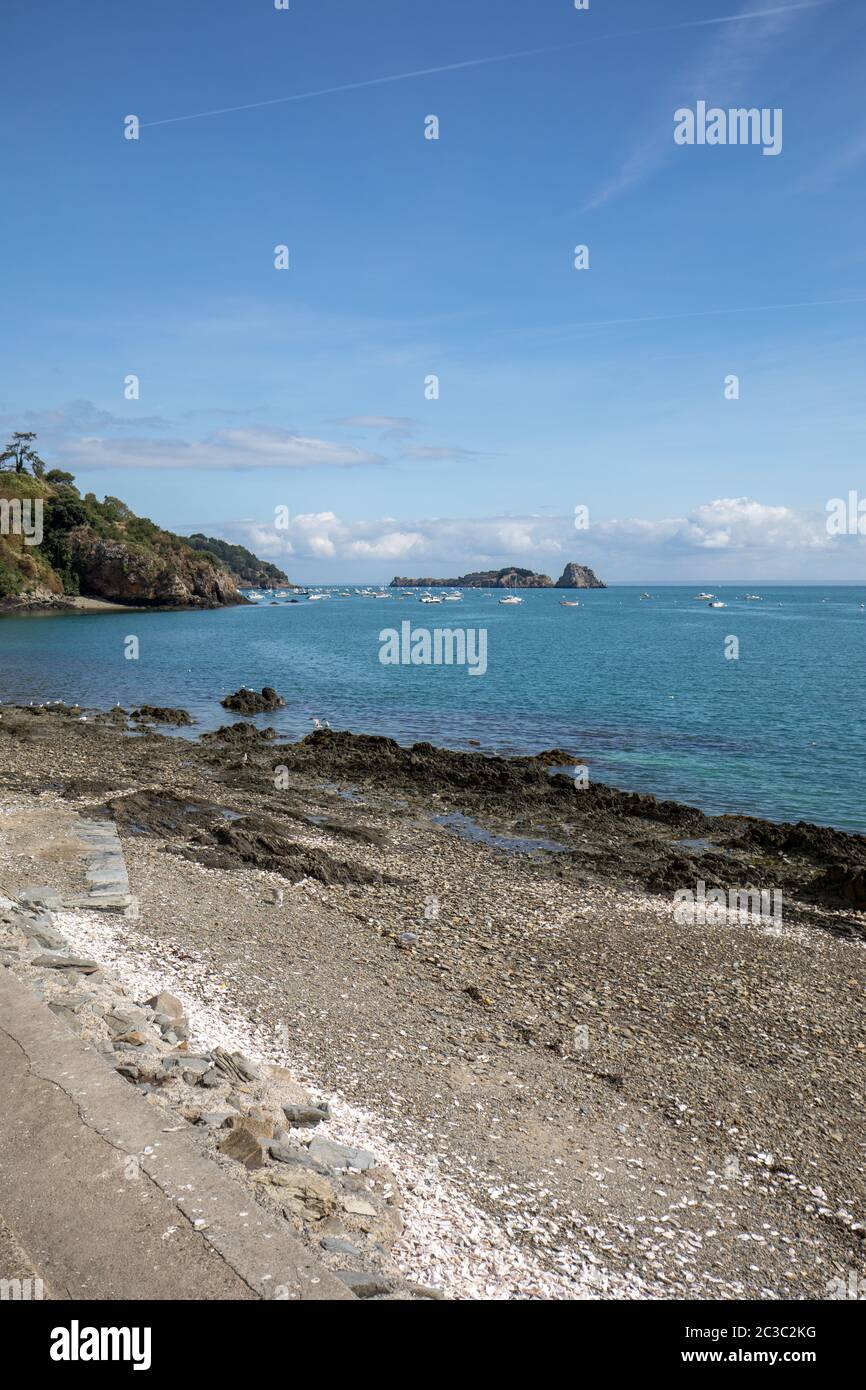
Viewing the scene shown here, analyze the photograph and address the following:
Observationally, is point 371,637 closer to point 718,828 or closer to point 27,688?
point 27,688

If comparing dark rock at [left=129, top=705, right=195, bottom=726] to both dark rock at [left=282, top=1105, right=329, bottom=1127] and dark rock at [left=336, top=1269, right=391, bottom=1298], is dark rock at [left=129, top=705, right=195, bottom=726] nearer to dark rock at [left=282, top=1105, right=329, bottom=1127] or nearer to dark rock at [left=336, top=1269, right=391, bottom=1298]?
dark rock at [left=282, top=1105, right=329, bottom=1127]

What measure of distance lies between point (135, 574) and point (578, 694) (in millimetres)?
101019

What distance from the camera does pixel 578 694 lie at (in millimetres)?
47125

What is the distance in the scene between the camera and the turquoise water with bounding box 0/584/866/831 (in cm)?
2845

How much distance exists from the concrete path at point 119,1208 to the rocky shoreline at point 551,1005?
127cm

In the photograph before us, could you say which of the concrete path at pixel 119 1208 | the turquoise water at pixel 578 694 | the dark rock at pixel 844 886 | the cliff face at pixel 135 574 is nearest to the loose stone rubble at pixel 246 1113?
the concrete path at pixel 119 1208

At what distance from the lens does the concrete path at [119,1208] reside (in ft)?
16.6

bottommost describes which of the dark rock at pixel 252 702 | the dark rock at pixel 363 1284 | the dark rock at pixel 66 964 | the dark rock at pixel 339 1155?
the dark rock at pixel 339 1155

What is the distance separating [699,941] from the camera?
14484mm

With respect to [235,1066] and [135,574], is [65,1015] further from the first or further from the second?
[135,574]

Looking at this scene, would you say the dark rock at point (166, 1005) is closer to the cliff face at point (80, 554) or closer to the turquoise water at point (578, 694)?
the turquoise water at point (578, 694)

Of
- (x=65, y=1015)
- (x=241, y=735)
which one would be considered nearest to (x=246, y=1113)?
(x=65, y=1015)

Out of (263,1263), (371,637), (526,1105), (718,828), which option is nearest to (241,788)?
(718,828)
